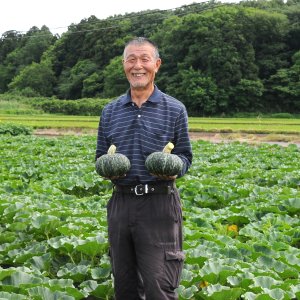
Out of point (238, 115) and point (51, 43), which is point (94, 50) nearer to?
point (51, 43)

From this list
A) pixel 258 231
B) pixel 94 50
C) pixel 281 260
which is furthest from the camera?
pixel 94 50

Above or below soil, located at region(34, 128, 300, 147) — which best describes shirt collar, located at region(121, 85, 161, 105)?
above

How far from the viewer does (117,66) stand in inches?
2874

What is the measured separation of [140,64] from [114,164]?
0.71m

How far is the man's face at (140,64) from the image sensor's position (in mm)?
3605

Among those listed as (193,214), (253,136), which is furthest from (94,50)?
(193,214)

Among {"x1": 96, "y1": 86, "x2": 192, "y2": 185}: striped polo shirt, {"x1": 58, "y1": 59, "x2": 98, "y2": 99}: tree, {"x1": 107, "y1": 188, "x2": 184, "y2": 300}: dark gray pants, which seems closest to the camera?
{"x1": 107, "y1": 188, "x2": 184, "y2": 300}: dark gray pants

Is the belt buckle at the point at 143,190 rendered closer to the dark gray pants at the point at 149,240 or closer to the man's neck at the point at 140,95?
the dark gray pants at the point at 149,240

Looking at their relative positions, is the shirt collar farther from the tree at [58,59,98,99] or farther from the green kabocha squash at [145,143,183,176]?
the tree at [58,59,98,99]

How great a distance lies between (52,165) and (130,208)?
10.5 meters

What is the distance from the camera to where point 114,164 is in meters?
3.49

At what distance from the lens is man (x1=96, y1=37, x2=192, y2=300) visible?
3.55 metres

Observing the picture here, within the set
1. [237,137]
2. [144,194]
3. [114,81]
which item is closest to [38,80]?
[114,81]

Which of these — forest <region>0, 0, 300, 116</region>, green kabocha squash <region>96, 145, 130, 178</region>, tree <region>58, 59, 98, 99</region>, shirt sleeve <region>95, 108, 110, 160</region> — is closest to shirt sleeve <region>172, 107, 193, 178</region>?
green kabocha squash <region>96, 145, 130, 178</region>
